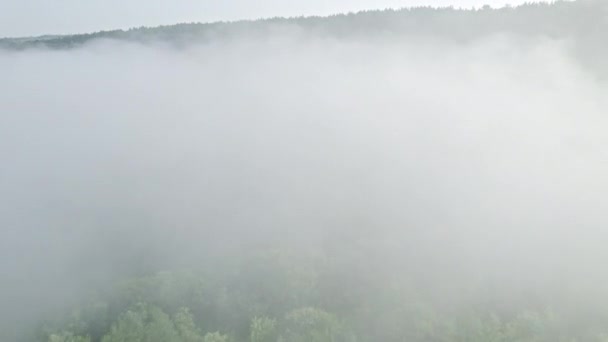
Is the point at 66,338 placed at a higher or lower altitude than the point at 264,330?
lower

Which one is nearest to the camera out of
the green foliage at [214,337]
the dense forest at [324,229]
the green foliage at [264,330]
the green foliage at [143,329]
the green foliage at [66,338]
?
the green foliage at [66,338]

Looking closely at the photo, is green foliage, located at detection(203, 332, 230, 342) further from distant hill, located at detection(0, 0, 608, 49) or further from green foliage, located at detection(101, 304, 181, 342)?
distant hill, located at detection(0, 0, 608, 49)

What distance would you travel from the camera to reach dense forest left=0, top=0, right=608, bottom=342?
115ft

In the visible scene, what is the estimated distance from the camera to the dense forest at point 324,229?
3503cm

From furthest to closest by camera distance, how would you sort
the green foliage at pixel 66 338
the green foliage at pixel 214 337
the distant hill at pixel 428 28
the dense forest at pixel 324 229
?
the distant hill at pixel 428 28, the dense forest at pixel 324 229, the green foliage at pixel 214 337, the green foliage at pixel 66 338

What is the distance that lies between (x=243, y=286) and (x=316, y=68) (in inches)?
4455

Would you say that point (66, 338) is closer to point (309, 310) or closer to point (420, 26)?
point (309, 310)

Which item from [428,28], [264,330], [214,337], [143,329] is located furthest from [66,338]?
[428,28]

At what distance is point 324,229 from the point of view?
174ft

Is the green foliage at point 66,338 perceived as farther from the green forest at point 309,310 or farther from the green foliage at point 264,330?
the green foliage at point 264,330

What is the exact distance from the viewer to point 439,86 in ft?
371

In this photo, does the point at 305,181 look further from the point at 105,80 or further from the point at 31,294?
the point at 105,80

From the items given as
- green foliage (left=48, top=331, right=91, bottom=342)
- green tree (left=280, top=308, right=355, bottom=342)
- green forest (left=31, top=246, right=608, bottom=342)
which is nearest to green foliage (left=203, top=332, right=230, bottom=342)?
green forest (left=31, top=246, right=608, bottom=342)

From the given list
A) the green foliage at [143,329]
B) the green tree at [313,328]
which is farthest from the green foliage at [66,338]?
the green tree at [313,328]
